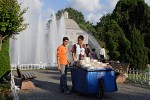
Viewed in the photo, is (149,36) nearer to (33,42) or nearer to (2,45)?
(2,45)

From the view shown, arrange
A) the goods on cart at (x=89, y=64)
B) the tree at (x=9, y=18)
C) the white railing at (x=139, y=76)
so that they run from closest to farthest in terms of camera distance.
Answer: the goods on cart at (x=89, y=64) < the tree at (x=9, y=18) < the white railing at (x=139, y=76)

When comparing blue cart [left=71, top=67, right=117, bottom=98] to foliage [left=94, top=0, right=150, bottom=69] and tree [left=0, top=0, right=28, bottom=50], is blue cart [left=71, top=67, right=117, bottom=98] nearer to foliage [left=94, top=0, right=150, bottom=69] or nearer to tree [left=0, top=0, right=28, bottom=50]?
tree [left=0, top=0, right=28, bottom=50]

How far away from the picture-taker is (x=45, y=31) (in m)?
42.1

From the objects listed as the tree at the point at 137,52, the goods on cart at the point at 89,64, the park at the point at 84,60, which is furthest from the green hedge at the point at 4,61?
the tree at the point at 137,52

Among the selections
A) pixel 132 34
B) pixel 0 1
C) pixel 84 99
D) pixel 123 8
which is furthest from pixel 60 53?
pixel 123 8

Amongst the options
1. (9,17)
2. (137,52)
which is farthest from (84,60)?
(137,52)

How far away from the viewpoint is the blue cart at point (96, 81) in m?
13.1

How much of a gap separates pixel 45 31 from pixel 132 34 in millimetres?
20525

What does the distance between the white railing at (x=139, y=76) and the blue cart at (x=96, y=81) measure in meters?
4.73

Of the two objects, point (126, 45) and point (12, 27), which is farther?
point (126, 45)

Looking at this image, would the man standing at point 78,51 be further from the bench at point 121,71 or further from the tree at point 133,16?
the tree at point 133,16

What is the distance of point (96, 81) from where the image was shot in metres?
13.1

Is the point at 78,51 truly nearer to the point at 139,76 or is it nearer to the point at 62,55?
the point at 62,55

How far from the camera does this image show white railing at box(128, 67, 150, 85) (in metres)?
17.9
